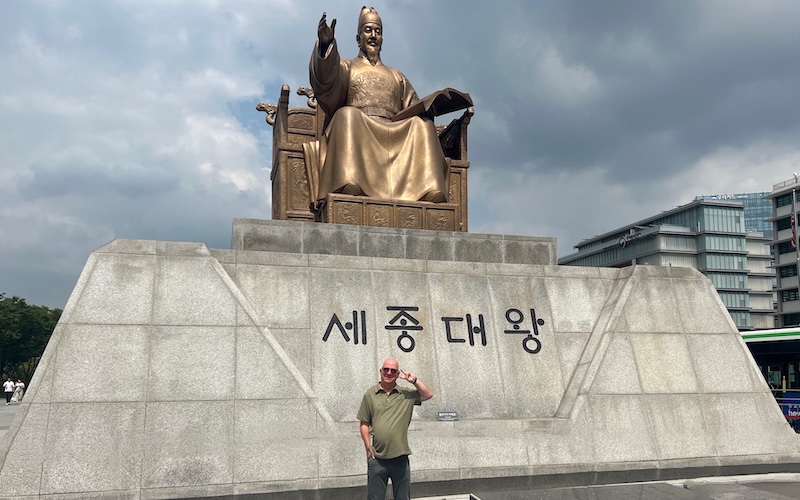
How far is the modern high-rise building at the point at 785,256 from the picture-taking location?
4875 centimetres

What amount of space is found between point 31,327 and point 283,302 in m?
38.9

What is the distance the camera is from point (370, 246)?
26.5ft

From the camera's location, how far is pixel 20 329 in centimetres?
3894

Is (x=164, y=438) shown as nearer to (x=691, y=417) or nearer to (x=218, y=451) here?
(x=218, y=451)

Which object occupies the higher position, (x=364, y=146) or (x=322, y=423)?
(x=364, y=146)

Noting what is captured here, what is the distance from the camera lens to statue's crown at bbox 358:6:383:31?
35.0ft

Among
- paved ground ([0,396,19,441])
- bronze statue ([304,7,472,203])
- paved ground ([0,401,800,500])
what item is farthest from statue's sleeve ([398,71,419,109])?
paved ground ([0,396,19,441])

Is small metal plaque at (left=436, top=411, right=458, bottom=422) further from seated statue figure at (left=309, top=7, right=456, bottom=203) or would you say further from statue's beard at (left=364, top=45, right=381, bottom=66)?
statue's beard at (left=364, top=45, right=381, bottom=66)

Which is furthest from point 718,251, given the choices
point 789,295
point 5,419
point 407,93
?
point 5,419

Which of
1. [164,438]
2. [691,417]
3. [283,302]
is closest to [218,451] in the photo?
[164,438]

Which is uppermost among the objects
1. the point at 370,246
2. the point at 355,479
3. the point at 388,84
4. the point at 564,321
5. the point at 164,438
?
the point at 388,84

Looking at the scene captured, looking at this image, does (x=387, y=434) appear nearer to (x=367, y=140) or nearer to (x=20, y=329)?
(x=367, y=140)

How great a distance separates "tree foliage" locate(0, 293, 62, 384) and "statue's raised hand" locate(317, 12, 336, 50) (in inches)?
1371

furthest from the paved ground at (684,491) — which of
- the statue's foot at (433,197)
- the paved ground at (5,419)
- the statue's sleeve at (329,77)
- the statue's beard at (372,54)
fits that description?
the statue's beard at (372,54)
